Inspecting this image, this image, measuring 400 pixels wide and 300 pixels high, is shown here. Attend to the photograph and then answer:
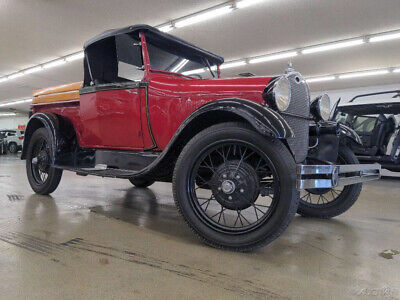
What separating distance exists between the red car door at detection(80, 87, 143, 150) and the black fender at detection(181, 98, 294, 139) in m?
0.87

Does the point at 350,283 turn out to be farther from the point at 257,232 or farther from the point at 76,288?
the point at 76,288

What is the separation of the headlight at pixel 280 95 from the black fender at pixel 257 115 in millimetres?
131

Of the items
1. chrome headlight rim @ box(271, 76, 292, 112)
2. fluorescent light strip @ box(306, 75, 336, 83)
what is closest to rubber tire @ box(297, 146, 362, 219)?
chrome headlight rim @ box(271, 76, 292, 112)

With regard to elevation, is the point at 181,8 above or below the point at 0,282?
above

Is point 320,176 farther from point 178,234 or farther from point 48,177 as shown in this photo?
point 48,177

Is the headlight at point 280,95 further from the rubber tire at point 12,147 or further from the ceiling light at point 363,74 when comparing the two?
the rubber tire at point 12,147

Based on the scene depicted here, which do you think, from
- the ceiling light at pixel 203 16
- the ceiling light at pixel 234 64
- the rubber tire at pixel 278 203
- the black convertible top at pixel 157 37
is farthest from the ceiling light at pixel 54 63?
the rubber tire at pixel 278 203

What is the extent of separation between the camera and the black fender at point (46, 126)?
3.10 metres

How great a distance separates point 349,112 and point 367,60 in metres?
3.76

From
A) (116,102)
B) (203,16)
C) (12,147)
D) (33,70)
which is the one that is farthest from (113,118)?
(12,147)

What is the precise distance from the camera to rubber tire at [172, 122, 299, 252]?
63.9 inches

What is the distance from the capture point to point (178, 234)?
2080mm

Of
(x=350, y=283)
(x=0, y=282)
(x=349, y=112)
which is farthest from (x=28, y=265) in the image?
(x=349, y=112)

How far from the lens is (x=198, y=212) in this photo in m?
1.87
